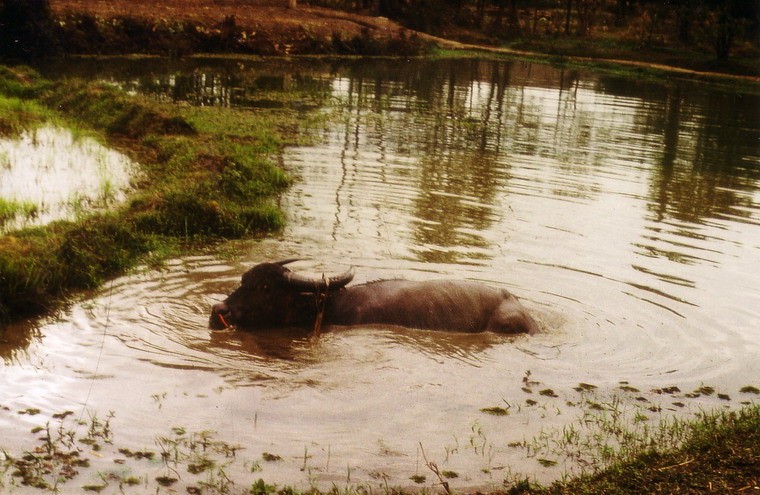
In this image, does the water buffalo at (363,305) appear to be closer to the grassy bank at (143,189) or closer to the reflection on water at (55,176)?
the grassy bank at (143,189)

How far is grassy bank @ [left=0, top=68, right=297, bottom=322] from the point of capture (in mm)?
6898

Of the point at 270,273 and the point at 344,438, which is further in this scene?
the point at 270,273

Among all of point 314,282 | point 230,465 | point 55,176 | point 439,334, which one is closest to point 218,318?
point 314,282

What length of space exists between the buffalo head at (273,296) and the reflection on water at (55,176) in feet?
9.17

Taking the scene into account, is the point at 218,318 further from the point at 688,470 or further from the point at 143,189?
the point at 143,189

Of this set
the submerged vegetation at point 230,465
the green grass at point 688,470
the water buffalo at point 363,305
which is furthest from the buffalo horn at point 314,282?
the green grass at point 688,470

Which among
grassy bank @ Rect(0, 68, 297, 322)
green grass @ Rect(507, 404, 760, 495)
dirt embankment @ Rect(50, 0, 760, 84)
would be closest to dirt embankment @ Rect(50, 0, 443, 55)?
dirt embankment @ Rect(50, 0, 760, 84)

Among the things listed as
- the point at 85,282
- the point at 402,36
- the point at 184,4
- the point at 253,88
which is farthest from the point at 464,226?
the point at 402,36

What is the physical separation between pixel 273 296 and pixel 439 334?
1.33 m

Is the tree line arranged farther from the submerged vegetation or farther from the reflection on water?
the submerged vegetation

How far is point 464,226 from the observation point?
9594 millimetres

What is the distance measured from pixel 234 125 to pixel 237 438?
32.5 feet

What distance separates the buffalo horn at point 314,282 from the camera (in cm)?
650

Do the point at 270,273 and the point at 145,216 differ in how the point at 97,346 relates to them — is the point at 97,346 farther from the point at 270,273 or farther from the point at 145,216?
the point at 145,216
